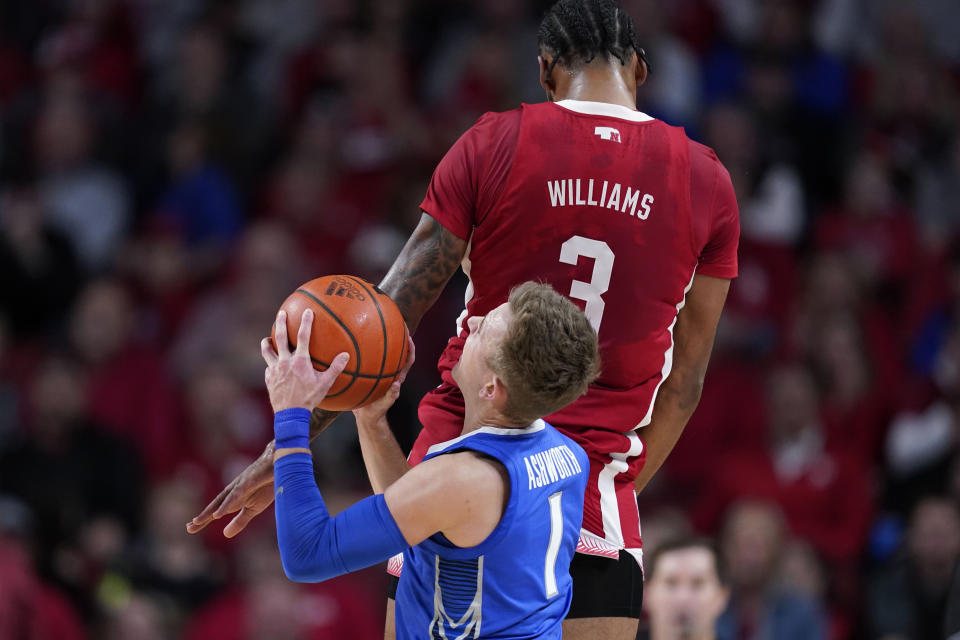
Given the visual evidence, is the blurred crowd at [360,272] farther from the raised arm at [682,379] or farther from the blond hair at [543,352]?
the blond hair at [543,352]

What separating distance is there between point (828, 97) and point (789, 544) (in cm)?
368

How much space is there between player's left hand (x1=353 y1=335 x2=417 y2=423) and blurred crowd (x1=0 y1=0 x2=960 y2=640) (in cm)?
316

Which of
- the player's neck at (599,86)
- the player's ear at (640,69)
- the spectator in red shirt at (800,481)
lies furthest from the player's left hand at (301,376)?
the spectator in red shirt at (800,481)

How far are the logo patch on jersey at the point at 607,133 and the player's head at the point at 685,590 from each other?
8.30 feet

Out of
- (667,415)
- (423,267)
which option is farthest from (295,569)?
(667,415)

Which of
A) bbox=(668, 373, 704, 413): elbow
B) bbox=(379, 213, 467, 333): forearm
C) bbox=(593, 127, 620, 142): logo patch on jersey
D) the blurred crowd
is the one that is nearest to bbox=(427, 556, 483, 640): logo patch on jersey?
bbox=(379, 213, 467, 333): forearm

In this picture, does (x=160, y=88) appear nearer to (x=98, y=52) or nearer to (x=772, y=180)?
(x=98, y=52)

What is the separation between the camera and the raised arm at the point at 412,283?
343 centimetres

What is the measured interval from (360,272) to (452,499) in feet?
16.8

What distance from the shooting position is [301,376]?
3127 mm

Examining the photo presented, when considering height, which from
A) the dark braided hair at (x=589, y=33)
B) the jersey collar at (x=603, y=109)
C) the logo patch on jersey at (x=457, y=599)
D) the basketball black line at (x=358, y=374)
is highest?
the dark braided hair at (x=589, y=33)

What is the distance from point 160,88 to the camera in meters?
9.60

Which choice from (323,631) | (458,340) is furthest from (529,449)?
(323,631)

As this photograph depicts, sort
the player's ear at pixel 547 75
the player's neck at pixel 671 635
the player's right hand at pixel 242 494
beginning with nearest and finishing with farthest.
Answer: the player's right hand at pixel 242 494, the player's ear at pixel 547 75, the player's neck at pixel 671 635
